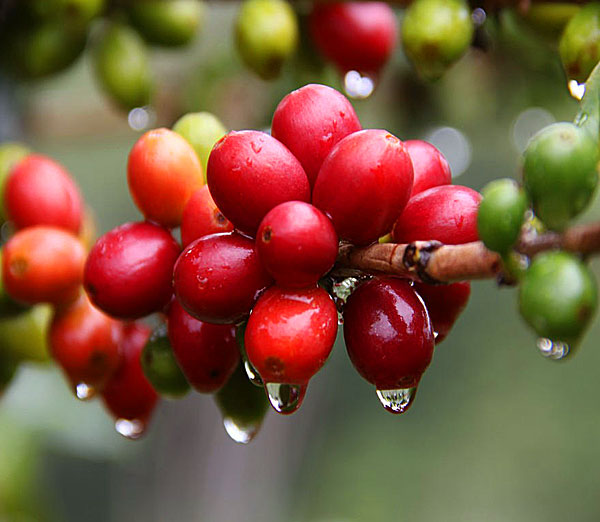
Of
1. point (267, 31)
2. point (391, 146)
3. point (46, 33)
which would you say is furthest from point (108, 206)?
point (391, 146)

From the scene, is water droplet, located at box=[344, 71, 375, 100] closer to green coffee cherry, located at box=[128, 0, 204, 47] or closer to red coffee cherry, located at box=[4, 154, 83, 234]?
green coffee cherry, located at box=[128, 0, 204, 47]

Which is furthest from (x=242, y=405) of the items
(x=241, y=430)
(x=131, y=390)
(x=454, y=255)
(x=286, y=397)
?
(x=454, y=255)

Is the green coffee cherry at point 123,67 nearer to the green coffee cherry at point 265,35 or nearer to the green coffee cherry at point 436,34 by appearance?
the green coffee cherry at point 265,35

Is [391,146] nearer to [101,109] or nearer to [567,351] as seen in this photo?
[567,351]

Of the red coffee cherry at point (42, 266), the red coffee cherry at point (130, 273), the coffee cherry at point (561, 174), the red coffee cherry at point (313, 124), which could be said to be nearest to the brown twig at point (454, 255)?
the coffee cherry at point (561, 174)

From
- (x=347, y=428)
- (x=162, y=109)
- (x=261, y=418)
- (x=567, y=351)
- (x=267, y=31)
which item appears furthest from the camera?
(x=347, y=428)

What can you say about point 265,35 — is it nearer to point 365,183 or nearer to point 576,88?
point 576,88

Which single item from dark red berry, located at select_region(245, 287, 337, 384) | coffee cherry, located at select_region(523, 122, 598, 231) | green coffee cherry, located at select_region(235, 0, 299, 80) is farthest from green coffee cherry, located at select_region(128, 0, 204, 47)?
coffee cherry, located at select_region(523, 122, 598, 231)
